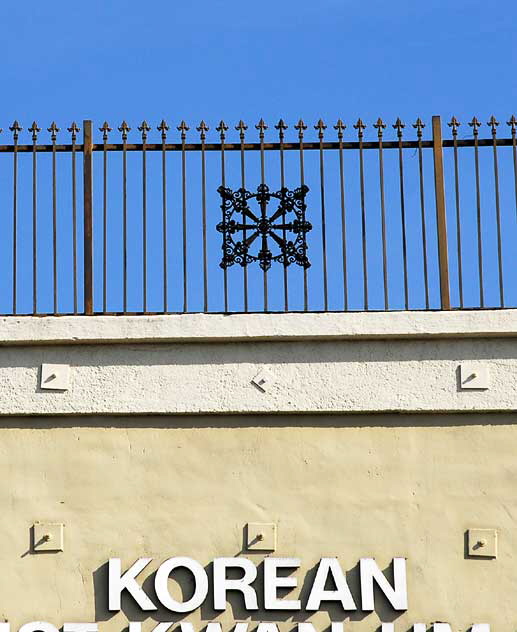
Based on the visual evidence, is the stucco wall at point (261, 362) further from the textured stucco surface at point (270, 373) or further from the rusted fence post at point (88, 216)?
the rusted fence post at point (88, 216)

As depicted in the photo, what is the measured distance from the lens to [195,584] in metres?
10.1

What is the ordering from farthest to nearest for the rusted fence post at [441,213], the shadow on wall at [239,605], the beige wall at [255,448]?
the rusted fence post at [441,213] < the beige wall at [255,448] < the shadow on wall at [239,605]

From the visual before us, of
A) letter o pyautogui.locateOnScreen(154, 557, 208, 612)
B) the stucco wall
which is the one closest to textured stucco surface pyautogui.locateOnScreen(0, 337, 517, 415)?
the stucco wall

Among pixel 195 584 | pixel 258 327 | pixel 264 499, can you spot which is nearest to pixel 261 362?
pixel 258 327

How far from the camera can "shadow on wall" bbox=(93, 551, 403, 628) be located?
1005 centimetres

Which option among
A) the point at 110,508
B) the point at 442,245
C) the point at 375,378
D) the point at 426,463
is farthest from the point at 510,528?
the point at 110,508

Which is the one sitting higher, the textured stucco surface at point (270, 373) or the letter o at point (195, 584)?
the textured stucco surface at point (270, 373)

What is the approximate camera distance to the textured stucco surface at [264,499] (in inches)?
398

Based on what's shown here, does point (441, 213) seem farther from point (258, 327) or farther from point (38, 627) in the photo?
point (38, 627)

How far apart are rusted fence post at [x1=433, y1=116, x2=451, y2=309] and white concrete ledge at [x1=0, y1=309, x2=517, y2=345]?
216 mm

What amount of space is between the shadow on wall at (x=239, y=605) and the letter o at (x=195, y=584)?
4cm

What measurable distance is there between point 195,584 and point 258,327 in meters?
1.77

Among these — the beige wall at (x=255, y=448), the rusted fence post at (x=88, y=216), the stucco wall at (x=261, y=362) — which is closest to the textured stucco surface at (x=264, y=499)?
the beige wall at (x=255, y=448)

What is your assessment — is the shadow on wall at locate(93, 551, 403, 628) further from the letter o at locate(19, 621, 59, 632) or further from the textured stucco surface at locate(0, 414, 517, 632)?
the letter o at locate(19, 621, 59, 632)
